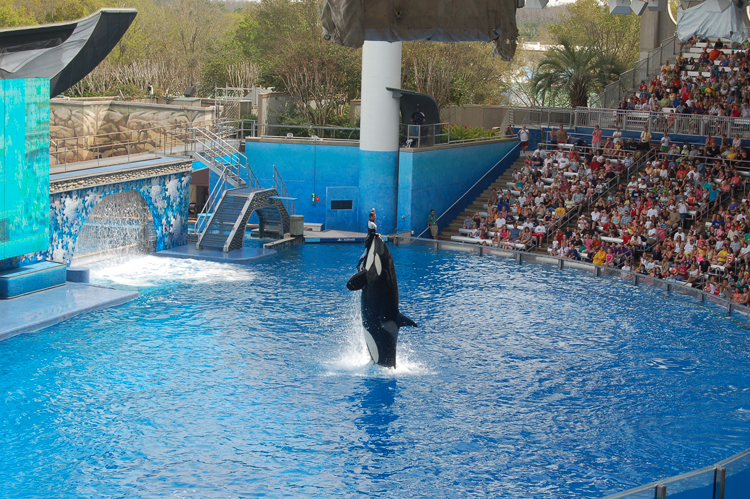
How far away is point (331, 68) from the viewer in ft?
91.7

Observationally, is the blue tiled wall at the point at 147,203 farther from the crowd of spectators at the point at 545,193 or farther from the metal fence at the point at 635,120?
the metal fence at the point at 635,120

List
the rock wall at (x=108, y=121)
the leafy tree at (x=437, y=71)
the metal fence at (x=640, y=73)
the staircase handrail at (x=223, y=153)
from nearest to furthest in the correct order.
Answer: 1. the staircase handrail at (x=223, y=153)
2. the metal fence at (x=640, y=73)
3. the leafy tree at (x=437, y=71)
4. the rock wall at (x=108, y=121)

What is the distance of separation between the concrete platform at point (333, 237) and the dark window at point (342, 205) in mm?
912

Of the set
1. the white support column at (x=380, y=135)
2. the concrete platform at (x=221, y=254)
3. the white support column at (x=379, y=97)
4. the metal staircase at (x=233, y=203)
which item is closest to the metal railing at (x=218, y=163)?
the metal staircase at (x=233, y=203)

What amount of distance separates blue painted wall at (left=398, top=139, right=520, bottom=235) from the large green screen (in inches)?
413

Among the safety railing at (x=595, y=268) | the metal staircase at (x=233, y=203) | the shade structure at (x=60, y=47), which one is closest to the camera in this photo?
the shade structure at (x=60, y=47)

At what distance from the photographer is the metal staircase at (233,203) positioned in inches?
790

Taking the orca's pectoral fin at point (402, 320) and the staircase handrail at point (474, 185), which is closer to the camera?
the orca's pectoral fin at point (402, 320)

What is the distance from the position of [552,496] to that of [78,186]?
1259 centimetres

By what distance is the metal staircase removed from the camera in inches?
790

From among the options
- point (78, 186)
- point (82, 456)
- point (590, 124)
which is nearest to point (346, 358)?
point (82, 456)

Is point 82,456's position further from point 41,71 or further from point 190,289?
point 41,71

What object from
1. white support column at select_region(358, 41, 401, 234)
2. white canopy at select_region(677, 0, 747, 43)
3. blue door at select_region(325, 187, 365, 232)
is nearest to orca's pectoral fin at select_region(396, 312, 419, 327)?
white canopy at select_region(677, 0, 747, 43)

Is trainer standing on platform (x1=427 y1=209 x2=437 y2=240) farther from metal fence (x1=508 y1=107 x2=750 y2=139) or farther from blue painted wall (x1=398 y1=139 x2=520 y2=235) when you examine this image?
metal fence (x1=508 y1=107 x2=750 y2=139)
